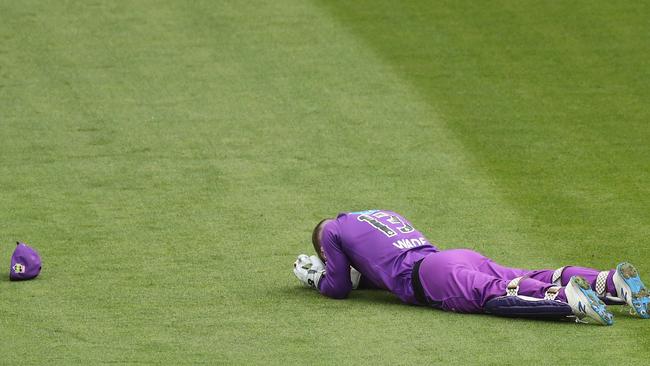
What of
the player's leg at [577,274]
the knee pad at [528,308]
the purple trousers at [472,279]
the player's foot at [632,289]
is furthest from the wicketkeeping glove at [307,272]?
the player's foot at [632,289]

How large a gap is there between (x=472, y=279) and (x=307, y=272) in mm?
1212

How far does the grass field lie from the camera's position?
7898 mm

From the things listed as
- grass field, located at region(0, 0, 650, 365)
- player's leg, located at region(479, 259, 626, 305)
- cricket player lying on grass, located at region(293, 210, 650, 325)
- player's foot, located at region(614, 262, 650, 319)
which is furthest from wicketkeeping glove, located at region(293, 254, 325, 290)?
player's foot, located at region(614, 262, 650, 319)

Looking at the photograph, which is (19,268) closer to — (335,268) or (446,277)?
(335,268)

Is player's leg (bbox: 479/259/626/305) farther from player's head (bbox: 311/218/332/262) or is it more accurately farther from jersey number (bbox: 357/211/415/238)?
player's head (bbox: 311/218/332/262)

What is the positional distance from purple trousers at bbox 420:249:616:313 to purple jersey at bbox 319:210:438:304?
0.60 ft

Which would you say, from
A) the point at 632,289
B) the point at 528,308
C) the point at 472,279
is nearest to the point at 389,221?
the point at 472,279

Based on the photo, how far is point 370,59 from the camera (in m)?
14.4

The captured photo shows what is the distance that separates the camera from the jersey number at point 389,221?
862 centimetres

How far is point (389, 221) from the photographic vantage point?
8.76m

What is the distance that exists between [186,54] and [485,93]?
3.32 metres

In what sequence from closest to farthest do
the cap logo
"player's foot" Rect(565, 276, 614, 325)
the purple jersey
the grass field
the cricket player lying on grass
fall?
"player's foot" Rect(565, 276, 614, 325), the cricket player lying on grass, the grass field, the purple jersey, the cap logo

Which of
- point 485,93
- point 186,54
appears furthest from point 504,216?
point 186,54

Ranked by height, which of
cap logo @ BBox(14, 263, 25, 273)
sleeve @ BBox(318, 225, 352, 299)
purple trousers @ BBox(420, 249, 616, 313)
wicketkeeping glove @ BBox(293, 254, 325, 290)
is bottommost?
cap logo @ BBox(14, 263, 25, 273)
